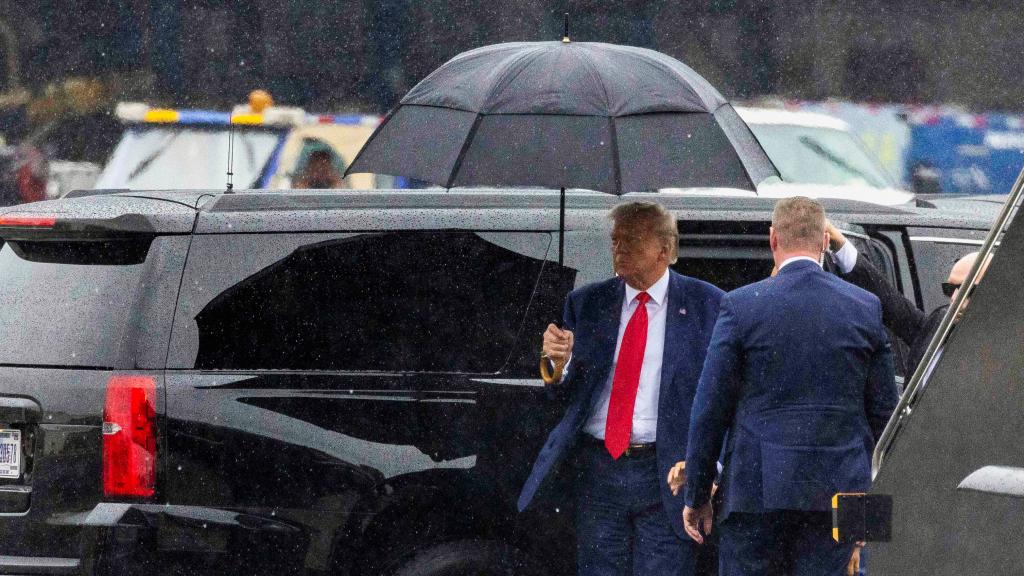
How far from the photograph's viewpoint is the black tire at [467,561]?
3955mm

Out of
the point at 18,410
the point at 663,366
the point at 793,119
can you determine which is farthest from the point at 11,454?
the point at 793,119

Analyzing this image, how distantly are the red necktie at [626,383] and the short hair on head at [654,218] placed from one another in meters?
0.17

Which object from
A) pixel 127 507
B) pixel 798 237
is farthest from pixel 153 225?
pixel 798 237

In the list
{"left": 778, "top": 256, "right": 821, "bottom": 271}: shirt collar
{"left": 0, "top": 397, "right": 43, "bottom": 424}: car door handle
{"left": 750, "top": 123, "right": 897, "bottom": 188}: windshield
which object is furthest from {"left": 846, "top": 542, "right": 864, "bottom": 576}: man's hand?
{"left": 750, "top": 123, "right": 897, "bottom": 188}: windshield

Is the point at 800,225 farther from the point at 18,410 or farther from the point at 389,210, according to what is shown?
the point at 18,410

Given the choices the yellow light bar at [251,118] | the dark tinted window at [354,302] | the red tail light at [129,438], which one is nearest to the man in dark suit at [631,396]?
the dark tinted window at [354,302]

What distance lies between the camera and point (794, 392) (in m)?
3.38

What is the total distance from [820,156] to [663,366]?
6901 millimetres

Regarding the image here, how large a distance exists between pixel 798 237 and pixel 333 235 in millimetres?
1405

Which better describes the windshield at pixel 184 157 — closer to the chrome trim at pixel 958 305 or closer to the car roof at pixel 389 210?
the car roof at pixel 389 210

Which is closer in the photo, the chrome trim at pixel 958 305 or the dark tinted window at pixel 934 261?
the chrome trim at pixel 958 305

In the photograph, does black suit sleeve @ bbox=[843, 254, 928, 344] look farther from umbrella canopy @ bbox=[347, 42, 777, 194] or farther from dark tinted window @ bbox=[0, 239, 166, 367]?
dark tinted window @ bbox=[0, 239, 166, 367]

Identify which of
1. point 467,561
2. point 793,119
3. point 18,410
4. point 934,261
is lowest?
point 467,561

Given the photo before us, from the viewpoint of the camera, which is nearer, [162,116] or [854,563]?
[854,563]
